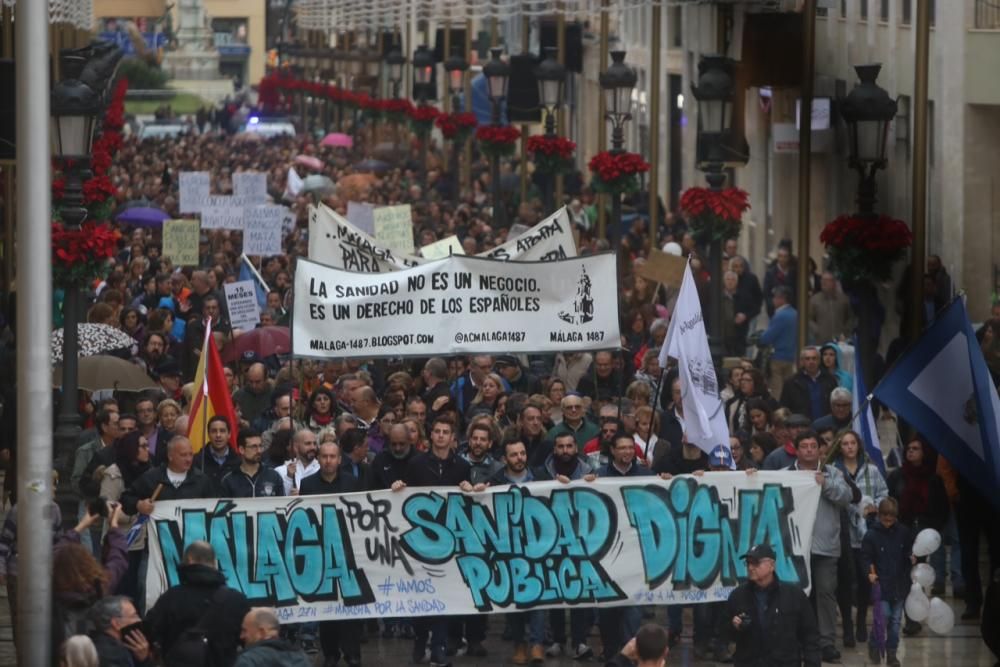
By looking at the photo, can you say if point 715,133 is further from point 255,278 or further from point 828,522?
point 828,522

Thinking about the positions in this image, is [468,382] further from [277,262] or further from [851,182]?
[851,182]

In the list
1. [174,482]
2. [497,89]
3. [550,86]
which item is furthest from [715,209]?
[497,89]

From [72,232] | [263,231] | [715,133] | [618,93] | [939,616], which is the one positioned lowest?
[939,616]

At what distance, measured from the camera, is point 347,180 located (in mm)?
45094

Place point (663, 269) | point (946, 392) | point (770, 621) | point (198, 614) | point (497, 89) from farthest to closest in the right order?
point (497, 89) → point (663, 269) → point (946, 392) → point (770, 621) → point (198, 614)

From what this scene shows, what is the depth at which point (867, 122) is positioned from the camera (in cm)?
1922

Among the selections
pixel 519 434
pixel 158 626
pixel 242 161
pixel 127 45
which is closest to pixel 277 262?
pixel 519 434

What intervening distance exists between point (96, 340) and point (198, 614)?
27.5 feet

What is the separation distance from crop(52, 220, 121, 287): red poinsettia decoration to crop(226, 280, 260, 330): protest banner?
2.95m

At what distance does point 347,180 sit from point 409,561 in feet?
104

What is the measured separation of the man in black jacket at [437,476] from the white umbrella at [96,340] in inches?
231

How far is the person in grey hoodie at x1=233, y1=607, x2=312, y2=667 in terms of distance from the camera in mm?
10305

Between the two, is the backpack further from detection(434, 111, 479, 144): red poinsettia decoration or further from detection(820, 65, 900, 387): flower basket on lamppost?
detection(434, 111, 479, 144): red poinsettia decoration

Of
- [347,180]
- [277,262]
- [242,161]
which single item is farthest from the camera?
[242,161]
